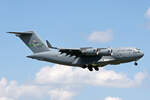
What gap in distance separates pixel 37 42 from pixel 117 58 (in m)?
8.43

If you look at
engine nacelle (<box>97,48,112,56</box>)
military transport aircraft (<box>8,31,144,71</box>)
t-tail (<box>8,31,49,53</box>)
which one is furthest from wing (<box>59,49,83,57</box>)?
t-tail (<box>8,31,49,53</box>)

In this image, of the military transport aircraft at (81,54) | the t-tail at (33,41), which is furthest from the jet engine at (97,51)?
the t-tail at (33,41)

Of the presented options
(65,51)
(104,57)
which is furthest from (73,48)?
(104,57)

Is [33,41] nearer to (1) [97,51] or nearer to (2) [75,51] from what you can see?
(2) [75,51]

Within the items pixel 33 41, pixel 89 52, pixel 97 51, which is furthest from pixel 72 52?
pixel 33 41

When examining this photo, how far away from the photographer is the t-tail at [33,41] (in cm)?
3384

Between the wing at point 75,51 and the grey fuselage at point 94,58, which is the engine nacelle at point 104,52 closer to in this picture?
the grey fuselage at point 94,58

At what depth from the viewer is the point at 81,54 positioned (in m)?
31.2

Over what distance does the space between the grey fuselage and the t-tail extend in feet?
2.57

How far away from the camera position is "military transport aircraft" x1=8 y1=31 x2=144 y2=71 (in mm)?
29972

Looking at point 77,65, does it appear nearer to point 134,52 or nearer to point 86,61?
point 86,61

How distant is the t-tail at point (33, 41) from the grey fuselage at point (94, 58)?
0.78 m

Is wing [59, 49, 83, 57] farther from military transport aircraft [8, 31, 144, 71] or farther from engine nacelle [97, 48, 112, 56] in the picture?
engine nacelle [97, 48, 112, 56]

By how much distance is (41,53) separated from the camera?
33.2 metres
